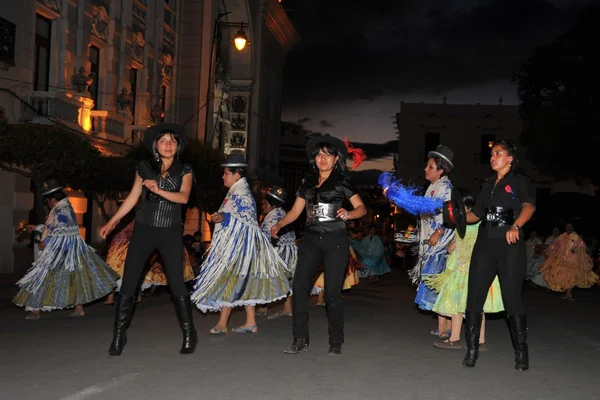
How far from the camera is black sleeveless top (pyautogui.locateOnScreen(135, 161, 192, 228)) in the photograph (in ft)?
24.8

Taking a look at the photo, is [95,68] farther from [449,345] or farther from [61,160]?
[449,345]

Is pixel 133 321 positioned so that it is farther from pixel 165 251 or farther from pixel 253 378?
pixel 253 378

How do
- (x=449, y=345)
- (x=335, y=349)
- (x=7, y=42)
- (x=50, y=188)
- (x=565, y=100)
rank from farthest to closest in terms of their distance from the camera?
(x=565, y=100), (x=7, y=42), (x=50, y=188), (x=449, y=345), (x=335, y=349)

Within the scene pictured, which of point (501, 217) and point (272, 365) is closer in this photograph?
point (272, 365)

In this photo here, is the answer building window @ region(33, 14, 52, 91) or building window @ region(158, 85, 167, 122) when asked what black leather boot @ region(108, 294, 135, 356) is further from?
building window @ region(158, 85, 167, 122)

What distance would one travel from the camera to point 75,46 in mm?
22297

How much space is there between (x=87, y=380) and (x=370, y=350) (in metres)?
3.21

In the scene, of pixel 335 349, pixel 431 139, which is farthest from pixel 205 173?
pixel 431 139

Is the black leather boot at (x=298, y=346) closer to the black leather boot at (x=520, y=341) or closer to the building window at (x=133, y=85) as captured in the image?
the black leather boot at (x=520, y=341)

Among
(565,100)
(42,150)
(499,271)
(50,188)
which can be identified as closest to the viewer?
(499,271)

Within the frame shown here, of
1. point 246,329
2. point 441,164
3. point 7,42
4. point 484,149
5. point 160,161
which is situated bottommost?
point 246,329

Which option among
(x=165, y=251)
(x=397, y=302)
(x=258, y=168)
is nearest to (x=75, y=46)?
(x=397, y=302)

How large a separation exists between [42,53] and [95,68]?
358cm

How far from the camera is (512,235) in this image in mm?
7234
